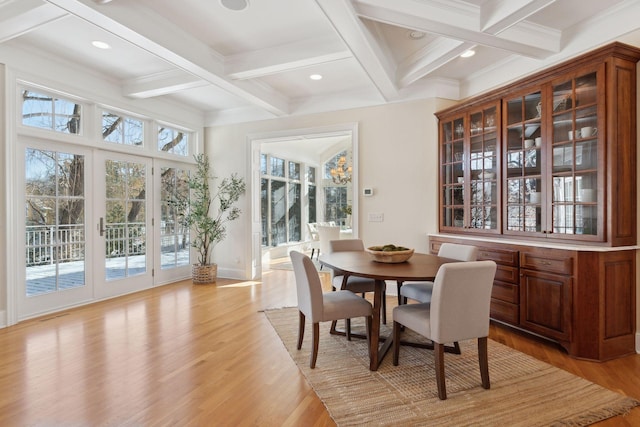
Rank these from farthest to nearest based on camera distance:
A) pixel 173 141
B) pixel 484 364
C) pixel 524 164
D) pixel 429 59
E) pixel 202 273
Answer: pixel 173 141
pixel 202 273
pixel 429 59
pixel 524 164
pixel 484 364

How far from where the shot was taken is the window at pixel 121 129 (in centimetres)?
470

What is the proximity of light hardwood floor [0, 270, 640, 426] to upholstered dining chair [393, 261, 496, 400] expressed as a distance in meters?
0.76

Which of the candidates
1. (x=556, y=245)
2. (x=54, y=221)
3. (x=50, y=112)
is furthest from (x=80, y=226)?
(x=556, y=245)

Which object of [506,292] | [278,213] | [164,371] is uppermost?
[278,213]

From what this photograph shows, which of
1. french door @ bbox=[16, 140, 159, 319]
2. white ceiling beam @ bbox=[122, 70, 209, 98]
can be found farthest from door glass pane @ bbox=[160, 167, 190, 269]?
white ceiling beam @ bbox=[122, 70, 209, 98]

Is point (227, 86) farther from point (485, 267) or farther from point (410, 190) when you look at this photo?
point (485, 267)

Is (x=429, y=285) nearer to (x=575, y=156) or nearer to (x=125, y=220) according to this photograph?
(x=575, y=156)

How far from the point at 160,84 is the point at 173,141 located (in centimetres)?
145

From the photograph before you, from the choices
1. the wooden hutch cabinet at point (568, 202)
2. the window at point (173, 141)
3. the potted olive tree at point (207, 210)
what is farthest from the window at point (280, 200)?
the wooden hutch cabinet at point (568, 202)

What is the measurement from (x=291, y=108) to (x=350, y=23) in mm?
2827

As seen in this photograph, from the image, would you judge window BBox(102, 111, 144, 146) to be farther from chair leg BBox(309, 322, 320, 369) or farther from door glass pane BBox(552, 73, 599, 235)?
door glass pane BBox(552, 73, 599, 235)

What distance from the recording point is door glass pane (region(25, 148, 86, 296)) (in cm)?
386

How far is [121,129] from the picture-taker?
16.1ft

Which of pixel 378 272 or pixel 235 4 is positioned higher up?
pixel 235 4
